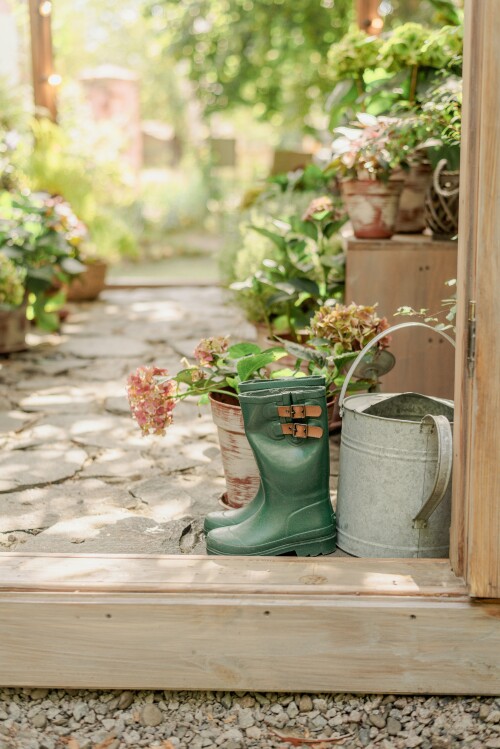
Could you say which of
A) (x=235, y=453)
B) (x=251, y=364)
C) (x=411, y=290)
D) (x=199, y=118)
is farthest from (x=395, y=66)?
(x=199, y=118)

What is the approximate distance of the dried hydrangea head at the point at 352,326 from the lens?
2494 mm

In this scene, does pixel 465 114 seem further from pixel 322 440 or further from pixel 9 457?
pixel 9 457

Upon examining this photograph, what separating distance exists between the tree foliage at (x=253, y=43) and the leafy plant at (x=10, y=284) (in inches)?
209

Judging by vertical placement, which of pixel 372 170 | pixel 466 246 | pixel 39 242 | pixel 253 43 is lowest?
pixel 39 242

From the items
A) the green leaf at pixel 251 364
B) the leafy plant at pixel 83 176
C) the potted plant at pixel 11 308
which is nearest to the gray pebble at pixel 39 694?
the green leaf at pixel 251 364

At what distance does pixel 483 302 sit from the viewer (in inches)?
67.7

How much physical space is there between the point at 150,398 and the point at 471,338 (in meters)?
0.96

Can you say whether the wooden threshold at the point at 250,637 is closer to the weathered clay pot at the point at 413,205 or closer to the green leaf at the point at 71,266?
the weathered clay pot at the point at 413,205

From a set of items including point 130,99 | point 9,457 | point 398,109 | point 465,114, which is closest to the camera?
point 465,114

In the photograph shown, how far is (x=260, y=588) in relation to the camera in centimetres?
184


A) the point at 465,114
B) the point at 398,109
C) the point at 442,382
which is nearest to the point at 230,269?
the point at 398,109

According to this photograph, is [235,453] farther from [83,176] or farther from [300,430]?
[83,176]

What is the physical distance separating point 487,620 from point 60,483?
4.99 ft

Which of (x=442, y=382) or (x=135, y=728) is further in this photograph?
(x=442, y=382)
